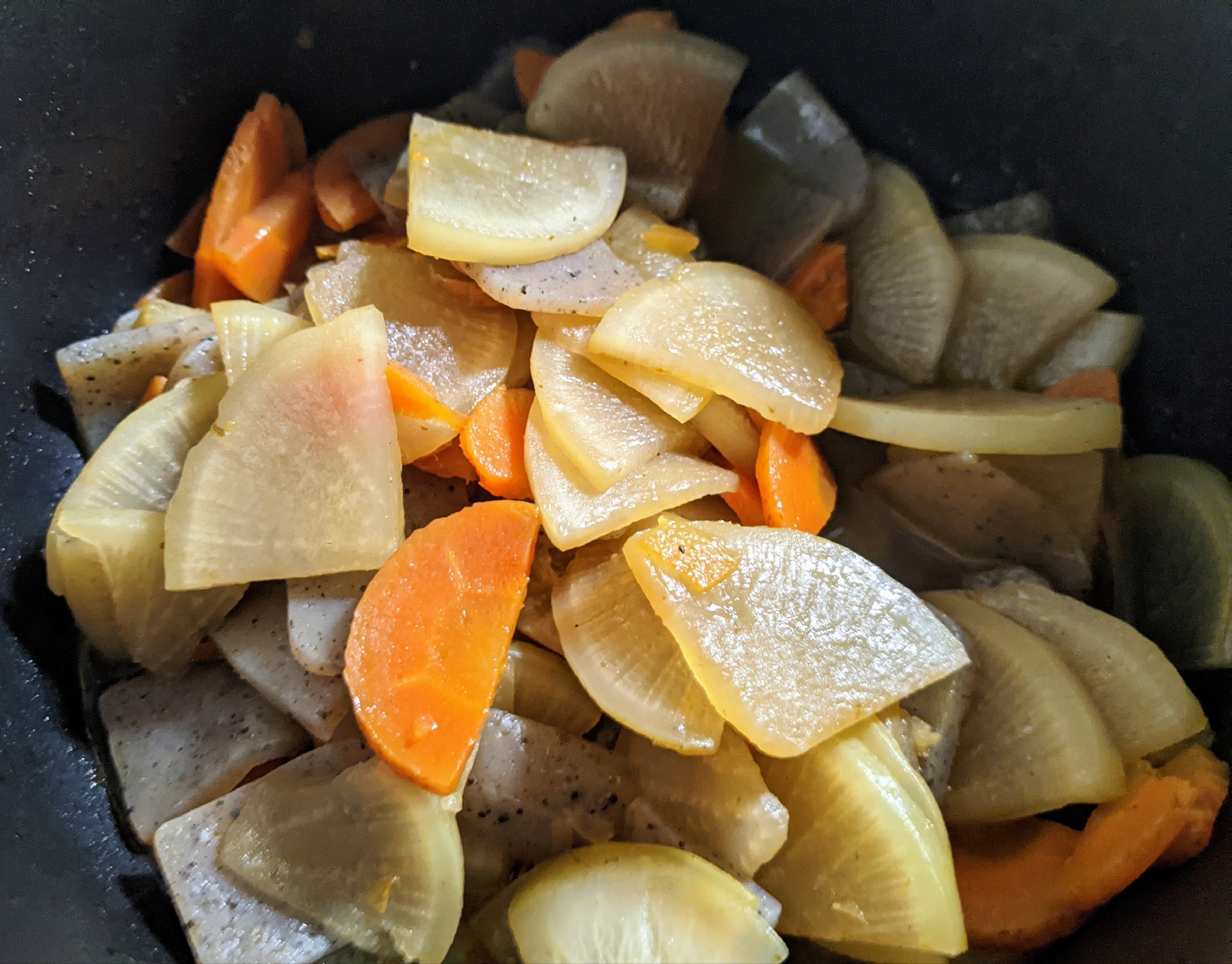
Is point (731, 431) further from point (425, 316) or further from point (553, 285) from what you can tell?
point (425, 316)

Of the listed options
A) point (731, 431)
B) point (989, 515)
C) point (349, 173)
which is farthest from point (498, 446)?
point (989, 515)

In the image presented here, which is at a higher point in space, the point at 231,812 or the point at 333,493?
the point at 333,493

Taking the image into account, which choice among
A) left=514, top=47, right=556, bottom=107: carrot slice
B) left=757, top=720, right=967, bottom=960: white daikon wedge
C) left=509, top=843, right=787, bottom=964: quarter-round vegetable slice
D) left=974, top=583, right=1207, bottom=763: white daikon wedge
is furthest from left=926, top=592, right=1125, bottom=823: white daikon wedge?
left=514, top=47, right=556, bottom=107: carrot slice

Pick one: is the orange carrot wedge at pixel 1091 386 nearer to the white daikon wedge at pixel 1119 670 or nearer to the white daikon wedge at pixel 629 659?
the white daikon wedge at pixel 1119 670

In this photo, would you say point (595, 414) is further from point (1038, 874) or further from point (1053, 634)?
point (1038, 874)

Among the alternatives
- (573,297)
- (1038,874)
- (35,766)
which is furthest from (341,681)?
(1038,874)

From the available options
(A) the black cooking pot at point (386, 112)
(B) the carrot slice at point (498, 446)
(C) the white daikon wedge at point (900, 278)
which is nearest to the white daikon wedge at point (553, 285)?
(B) the carrot slice at point (498, 446)
